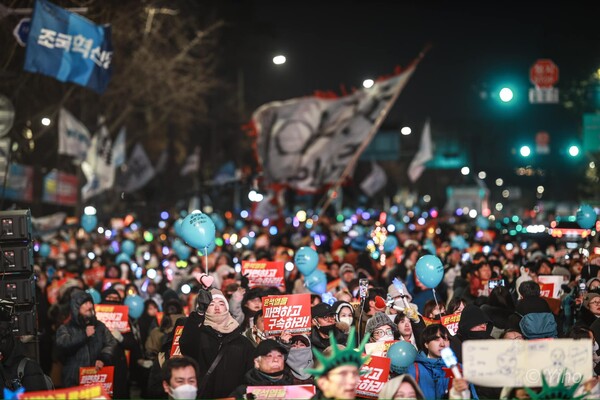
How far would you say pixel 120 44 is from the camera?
34.6m

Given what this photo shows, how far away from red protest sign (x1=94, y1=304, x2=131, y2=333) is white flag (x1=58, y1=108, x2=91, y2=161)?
16.2 metres

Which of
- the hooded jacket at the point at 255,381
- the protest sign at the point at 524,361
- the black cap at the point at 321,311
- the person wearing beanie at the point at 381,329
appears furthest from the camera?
the black cap at the point at 321,311

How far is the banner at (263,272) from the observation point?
14273 mm

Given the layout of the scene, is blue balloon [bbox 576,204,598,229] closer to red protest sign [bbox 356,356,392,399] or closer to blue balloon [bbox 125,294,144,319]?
blue balloon [bbox 125,294,144,319]

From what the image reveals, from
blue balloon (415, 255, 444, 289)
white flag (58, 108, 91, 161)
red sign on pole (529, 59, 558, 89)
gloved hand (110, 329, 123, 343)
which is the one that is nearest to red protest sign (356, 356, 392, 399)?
blue balloon (415, 255, 444, 289)

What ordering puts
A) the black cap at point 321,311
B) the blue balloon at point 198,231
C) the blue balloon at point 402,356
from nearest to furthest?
the blue balloon at point 402,356 → the black cap at point 321,311 → the blue balloon at point 198,231

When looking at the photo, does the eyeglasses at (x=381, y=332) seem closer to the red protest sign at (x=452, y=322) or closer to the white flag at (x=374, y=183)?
the red protest sign at (x=452, y=322)

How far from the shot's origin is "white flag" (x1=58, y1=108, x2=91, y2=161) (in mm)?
29016

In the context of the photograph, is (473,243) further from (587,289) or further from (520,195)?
(520,195)

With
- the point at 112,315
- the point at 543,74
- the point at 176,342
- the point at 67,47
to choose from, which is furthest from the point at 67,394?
the point at 543,74

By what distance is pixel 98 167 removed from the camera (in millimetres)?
33094

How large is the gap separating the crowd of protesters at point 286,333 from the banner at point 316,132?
301 inches

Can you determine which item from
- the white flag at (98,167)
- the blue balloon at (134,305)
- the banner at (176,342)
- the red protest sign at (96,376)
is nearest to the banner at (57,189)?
the white flag at (98,167)

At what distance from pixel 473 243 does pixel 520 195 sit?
111 meters
